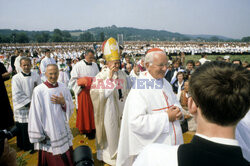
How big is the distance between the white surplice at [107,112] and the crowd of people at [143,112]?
21 mm

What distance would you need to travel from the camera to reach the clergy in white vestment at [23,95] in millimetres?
4191

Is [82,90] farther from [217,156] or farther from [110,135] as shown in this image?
[217,156]

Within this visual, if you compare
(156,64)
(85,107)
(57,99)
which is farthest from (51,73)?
(85,107)

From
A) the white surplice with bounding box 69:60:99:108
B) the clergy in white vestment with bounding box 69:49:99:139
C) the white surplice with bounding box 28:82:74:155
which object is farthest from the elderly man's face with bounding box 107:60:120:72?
the white surplice with bounding box 69:60:99:108

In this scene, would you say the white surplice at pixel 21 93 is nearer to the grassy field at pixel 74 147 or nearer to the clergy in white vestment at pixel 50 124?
the grassy field at pixel 74 147

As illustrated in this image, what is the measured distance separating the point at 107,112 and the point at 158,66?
5.31 feet

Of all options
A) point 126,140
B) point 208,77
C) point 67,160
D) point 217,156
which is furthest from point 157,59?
point 67,160

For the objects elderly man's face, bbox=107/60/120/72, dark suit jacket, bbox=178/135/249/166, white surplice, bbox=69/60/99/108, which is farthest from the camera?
white surplice, bbox=69/60/99/108

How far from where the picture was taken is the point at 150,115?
7.34 ft

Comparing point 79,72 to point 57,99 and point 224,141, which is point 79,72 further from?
point 224,141

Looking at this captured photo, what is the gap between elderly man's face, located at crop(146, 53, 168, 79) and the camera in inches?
104

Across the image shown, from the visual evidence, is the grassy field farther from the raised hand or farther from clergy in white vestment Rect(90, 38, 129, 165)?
the raised hand

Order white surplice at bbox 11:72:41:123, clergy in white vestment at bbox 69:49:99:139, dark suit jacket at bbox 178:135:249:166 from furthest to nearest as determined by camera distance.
Result: clergy in white vestment at bbox 69:49:99:139
white surplice at bbox 11:72:41:123
dark suit jacket at bbox 178:135:249:166

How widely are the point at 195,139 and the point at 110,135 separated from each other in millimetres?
2998
